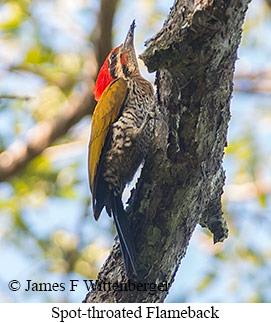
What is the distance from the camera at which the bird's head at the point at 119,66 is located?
16.6ft

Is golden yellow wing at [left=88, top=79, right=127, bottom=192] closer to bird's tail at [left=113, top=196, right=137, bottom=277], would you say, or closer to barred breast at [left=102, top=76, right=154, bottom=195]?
barred breast at [left=102, top=76, right=154, bottom=195]

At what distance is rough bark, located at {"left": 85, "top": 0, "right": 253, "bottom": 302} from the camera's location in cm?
263

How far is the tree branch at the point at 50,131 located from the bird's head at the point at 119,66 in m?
0.86

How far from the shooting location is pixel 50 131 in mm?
6383

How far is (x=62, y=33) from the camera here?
7141 mm

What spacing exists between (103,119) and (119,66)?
0.94 m

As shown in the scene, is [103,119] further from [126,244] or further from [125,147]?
[126,244]

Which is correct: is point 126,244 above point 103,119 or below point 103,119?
below

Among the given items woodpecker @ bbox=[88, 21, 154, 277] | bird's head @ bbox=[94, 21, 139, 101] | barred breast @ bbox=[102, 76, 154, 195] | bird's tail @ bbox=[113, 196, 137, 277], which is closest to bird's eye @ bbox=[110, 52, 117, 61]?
bird's head @ bbox=[94, 21, 139, 101]

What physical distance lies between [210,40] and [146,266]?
1342 mm

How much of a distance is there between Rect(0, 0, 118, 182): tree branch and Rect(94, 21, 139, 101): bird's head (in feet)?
2.82

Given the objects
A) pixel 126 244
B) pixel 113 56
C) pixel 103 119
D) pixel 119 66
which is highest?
pixel 113 56

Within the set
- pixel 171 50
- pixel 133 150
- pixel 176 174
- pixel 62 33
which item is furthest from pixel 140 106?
pixel 62 33

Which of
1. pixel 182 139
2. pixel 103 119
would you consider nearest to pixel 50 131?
pixel 103 119
